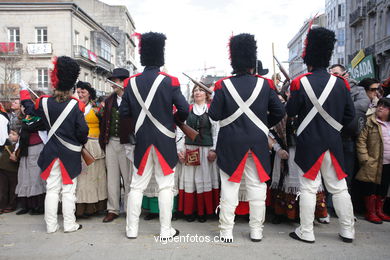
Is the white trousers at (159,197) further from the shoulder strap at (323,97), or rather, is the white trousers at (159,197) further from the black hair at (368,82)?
the black hair at (368,82)

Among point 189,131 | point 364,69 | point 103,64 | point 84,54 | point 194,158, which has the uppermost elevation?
point 84,54

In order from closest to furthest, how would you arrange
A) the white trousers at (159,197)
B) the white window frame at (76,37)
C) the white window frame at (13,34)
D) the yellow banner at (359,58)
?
the white trousers at (159,197)
the yellow banner at (359,58)
the white window frame at (13,34)
the white window frame at (76,37)

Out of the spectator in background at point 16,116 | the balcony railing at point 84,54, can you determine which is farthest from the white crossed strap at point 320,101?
the balcony railing at point 84,54

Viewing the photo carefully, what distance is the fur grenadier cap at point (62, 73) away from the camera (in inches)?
164

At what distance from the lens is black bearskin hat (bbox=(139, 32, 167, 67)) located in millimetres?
3949

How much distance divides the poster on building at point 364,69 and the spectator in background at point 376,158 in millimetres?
2198

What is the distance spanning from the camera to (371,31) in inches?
1038

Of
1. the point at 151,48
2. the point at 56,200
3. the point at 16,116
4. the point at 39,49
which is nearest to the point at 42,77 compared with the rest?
the point at 39,49

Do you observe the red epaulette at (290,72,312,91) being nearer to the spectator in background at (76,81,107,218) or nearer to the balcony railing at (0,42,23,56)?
the spectator in background at (76,81,107,218)

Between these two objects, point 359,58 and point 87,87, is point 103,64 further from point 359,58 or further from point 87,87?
point 87,87

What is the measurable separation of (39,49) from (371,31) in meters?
26.4

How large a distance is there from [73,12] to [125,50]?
1625 centimetres

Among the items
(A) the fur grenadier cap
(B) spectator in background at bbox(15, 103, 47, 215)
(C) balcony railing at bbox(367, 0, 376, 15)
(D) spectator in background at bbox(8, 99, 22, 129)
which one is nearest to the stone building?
(C) balcony railing at bbox(367, 0, 376, 15)

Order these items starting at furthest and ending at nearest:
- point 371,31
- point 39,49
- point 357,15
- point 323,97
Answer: point 39,49 < point 357,15 < point 371,31 < point 323,97
